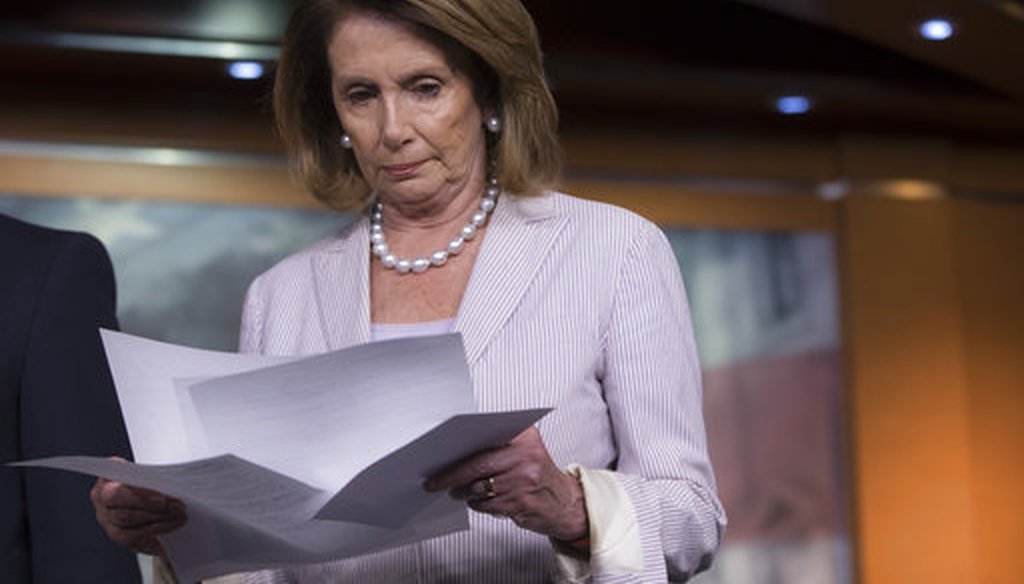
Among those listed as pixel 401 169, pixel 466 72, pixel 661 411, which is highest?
pixel 466 72

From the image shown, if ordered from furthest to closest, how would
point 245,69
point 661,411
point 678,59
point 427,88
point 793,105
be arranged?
point 793,105
point 678,59
point 245,69
point 427,88
point 661,411

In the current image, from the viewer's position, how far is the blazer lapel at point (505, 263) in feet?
5.60

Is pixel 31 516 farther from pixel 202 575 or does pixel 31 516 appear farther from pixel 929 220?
pixel 929 220

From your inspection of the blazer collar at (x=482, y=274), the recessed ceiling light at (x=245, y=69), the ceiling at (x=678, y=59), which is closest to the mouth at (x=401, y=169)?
the blazer collar at (x=482, y=274)

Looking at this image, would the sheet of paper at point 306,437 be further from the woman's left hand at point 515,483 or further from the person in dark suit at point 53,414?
the person in dark suit at point 53,414

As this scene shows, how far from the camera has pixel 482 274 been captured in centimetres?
175

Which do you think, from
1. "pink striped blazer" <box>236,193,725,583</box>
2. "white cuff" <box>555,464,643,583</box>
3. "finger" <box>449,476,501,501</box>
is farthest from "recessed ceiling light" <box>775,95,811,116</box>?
"finger" <box>449,476,501,501</box>

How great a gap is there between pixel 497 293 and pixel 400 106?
0.21 meters

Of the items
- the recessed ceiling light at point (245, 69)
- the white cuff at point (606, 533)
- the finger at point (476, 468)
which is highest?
the recessed ceiling light at point (245, 69)

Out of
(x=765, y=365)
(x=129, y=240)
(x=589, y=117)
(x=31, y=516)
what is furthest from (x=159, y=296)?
(x=31, y=516)

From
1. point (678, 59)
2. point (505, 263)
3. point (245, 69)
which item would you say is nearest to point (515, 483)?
point (505, 263)

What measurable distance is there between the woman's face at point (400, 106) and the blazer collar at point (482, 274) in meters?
0.08

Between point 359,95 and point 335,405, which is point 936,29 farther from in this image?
point 335,405

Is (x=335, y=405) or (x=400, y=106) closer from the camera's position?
(x=335, y=405)
